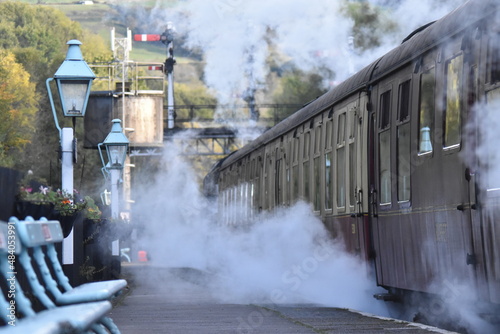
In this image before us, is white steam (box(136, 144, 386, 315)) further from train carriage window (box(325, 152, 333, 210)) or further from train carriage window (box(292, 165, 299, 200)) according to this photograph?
train carriage window (box(325, 152, 333, 210))

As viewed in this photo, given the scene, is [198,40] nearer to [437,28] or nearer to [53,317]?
[437,28]

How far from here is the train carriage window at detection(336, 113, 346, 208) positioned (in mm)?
14398

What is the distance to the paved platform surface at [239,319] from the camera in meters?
10.1

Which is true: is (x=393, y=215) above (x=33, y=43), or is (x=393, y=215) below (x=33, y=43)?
below

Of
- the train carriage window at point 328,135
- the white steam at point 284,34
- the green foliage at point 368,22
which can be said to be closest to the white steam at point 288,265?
the train carriage window at point 328,135

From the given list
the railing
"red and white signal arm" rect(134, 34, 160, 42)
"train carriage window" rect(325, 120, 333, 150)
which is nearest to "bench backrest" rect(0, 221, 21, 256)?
"train carriage window" rect(325, 120, 333, 150)

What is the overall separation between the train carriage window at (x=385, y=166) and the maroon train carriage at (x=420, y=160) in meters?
0.01

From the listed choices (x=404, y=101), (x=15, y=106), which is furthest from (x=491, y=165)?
(x=15, y=106)

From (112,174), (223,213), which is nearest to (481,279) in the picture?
(112,174)

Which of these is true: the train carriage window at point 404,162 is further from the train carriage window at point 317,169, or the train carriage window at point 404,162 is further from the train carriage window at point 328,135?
the train carriage window at point 317,169

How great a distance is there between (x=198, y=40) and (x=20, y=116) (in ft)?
45.2

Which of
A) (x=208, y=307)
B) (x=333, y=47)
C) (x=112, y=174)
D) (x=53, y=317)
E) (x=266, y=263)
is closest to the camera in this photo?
(x=53, y=317)

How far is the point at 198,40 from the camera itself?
214ft

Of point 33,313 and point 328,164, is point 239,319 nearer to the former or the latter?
point 328,164
